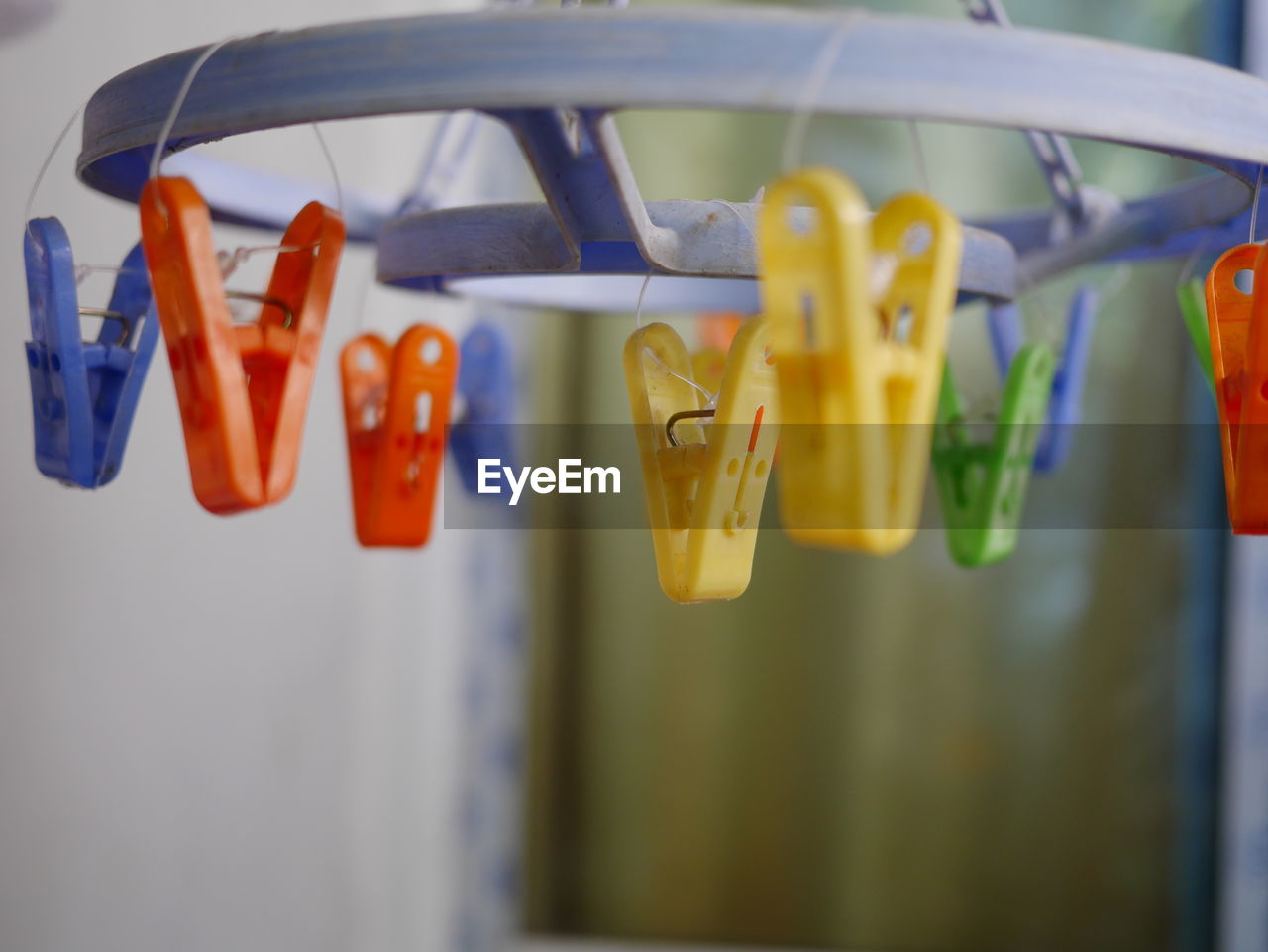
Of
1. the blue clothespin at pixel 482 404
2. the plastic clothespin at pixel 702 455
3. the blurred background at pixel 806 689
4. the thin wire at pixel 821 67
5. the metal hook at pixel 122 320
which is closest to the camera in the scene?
the thin wire at pixel 821 67

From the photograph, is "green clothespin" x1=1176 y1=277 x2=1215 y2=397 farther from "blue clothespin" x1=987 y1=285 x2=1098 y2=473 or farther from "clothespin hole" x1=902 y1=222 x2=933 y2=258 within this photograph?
"clothespin hole" x1=902 y1=222 x2=933 y2=258

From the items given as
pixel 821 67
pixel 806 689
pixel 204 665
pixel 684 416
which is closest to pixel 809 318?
pixel 684 416

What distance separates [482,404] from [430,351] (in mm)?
212

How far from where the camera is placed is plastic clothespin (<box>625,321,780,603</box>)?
1.58 feet

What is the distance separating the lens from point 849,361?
0.36m

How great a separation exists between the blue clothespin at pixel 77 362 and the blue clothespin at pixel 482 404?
0.28 metres

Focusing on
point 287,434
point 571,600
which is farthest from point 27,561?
point 571,600

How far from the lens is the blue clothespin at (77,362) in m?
0.55

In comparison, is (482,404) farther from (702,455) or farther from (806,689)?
(806,689)

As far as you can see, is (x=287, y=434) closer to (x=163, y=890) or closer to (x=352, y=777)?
(x=163, y=890)

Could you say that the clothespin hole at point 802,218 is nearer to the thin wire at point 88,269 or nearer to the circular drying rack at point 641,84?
the circular drying rack at point 641,84

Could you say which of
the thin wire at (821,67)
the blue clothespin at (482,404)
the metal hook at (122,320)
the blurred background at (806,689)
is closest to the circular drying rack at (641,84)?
the thin wire at (821,67)

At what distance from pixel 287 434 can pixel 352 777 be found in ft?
3.97

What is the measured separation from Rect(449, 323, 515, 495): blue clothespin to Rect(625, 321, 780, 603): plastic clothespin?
0.29m
